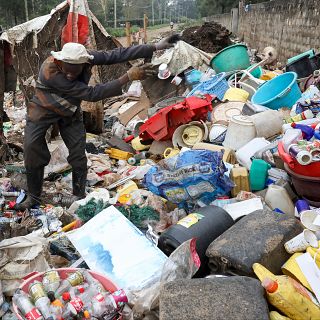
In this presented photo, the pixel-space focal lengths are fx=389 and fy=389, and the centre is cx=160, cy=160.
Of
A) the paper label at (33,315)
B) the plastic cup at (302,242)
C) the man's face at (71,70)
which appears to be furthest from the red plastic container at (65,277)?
the man's face at (71,70)

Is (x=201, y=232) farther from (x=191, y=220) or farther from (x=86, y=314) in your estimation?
(x=86, y=314)

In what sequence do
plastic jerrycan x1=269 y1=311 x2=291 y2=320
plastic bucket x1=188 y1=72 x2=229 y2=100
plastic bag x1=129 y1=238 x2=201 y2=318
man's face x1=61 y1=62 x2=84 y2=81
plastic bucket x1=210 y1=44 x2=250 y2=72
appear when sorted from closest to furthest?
plastic jerrycan x1=269 y1=311 x2=291 y2=320 → plastic bag x1=129 y1=238 x2=201 y2=318 → man's face x1=61 y1=62 x2=84 y2=81 → plastic bucket x1=188 y1=72 x2=229 y2=100 → plastic bucket x1=210 y1=44 x2=250 y2=72

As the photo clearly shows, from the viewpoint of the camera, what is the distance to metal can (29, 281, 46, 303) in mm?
2203

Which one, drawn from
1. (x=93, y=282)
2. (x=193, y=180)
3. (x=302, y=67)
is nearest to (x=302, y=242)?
(x=193, y=180)

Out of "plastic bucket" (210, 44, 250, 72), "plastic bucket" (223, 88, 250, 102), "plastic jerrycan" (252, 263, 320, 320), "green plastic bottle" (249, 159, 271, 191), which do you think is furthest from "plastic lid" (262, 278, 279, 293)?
"plastic bucket" (210, 44, 250, 72)

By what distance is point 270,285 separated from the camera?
6.74 ft

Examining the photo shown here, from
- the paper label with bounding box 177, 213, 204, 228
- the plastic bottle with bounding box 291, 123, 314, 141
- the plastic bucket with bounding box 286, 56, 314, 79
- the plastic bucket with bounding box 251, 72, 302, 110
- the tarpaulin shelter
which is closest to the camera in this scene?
the paper label with bounding box 177, 213, 204, 228

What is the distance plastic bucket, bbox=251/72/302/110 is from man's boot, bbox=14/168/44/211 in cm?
304

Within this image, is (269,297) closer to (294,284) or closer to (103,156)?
(294,284)

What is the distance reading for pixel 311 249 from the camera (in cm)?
229

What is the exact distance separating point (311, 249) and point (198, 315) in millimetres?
849

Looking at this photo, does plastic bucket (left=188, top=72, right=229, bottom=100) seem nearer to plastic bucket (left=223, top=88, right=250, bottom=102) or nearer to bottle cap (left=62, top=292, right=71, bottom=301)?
plastic bucket (left=223, top=88, right=250, bottom=102)

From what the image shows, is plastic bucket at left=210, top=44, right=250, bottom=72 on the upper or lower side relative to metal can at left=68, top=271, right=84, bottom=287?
upper

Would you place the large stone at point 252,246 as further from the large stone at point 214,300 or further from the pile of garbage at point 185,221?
the large stone at point 214,300
